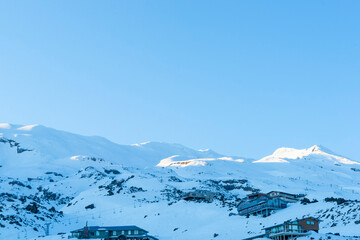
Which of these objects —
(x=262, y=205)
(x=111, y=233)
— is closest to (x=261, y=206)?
(x=262, y=205)

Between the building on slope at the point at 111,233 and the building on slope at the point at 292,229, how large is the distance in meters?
28.6

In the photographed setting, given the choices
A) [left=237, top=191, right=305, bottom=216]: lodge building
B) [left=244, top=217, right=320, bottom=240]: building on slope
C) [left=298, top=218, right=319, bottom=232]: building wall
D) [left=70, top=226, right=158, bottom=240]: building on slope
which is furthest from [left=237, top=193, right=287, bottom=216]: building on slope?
[left=244, top=217, right=320, bottom=240]: building on slope

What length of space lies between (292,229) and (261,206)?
3190cm

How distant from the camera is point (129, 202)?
146875 millimetres

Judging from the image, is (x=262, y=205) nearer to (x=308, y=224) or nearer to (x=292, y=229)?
(x=308, y=224)

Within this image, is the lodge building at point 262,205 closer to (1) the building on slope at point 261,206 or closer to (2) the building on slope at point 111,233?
(1) the building on slope at point 261,206

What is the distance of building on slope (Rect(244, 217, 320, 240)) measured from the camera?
7394 centimetres

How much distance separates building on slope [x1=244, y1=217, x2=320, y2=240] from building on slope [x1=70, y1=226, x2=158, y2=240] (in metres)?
28.6

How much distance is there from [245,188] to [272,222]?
101m

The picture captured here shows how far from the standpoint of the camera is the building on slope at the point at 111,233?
316 ft

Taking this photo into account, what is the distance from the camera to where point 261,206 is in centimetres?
10638

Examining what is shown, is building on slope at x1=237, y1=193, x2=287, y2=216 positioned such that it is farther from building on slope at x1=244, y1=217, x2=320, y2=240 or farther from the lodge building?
building on slope at x1=244, y1=217, x2=320, y2=240

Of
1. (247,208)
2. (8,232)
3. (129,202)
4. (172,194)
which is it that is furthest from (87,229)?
(172,194)

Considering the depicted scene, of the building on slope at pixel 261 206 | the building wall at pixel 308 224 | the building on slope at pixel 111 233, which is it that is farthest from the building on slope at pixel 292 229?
the building on slope at pixel 111 233
